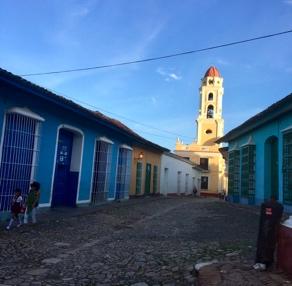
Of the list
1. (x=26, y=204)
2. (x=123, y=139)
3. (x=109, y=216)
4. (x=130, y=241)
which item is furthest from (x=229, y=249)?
(x=123, y=139)

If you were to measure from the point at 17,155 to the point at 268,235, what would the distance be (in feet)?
23.3

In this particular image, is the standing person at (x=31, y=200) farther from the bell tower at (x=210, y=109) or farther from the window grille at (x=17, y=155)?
the bell tower at (x=210, y=109)

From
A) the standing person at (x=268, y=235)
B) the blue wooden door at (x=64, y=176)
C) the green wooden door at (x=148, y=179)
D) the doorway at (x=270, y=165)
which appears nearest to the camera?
the standing person at (x=268, y=235)

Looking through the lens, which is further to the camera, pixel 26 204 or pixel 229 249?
pixel 26 204

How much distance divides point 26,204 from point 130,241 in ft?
9.77

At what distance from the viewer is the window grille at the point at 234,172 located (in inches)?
769

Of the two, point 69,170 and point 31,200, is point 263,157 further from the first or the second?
point 31,200

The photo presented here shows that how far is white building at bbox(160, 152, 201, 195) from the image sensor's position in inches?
1132

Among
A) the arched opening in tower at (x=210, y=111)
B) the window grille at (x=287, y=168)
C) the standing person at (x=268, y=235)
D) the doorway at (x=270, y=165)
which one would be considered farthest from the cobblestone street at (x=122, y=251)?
the arched opening in tower at (x=210, y=111)

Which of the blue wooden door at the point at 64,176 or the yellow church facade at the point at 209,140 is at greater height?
the yellow church facade at the point at 209,140

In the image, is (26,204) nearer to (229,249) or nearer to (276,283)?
(229,249)

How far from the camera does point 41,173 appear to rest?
1164 centimetres

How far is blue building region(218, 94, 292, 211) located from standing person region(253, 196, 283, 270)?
6.76m

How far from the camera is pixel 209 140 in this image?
50.9 m
